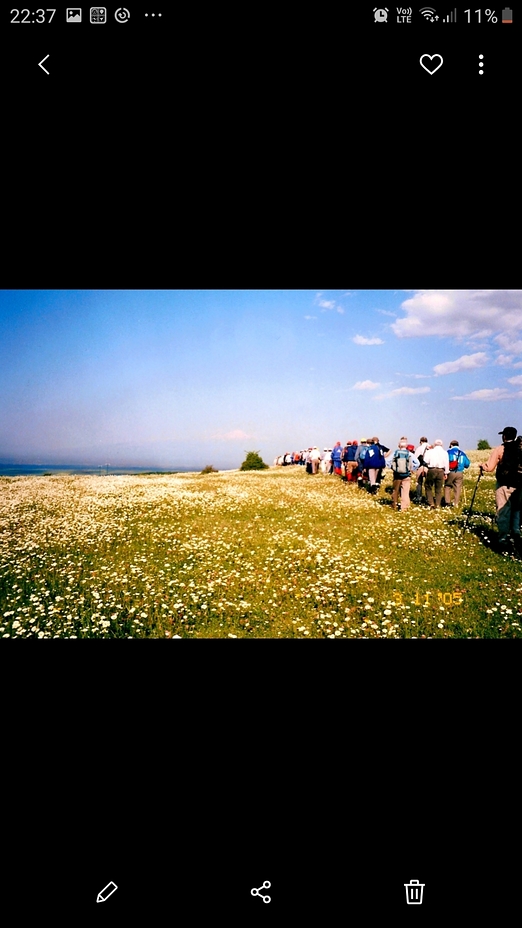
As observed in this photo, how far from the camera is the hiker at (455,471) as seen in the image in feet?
14.2

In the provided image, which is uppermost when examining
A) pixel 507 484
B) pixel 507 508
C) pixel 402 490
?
pixel 507 484

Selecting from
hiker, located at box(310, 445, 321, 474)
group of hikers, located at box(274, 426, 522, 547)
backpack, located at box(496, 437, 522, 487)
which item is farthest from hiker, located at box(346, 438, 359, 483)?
backpack, located at box(496, 437, 522, 487)

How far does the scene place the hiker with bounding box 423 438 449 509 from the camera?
14.3ft

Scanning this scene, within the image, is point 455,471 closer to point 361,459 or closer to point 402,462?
point 402,462

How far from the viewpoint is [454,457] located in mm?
→ 4414
